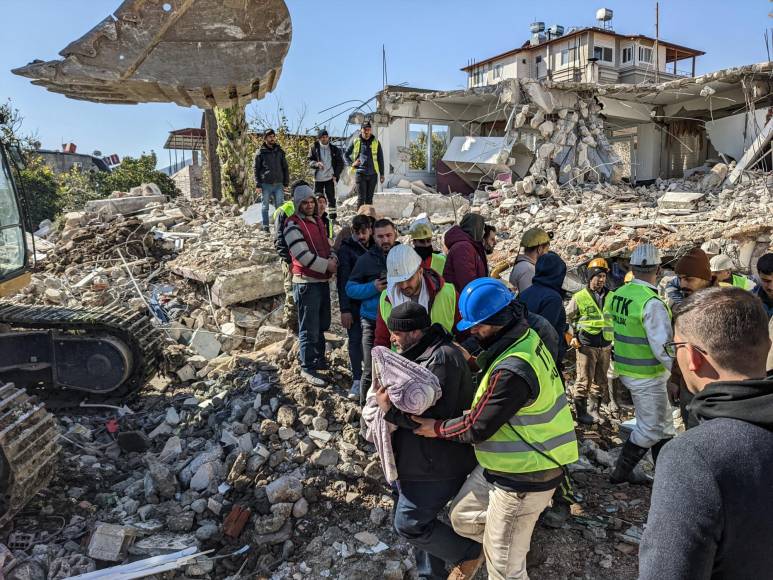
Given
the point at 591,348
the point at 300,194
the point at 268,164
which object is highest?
the point at 268,164

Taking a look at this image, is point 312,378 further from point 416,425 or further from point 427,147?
Answer: point 427,147

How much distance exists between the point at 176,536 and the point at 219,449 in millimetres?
897

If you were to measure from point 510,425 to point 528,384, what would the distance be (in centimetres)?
26

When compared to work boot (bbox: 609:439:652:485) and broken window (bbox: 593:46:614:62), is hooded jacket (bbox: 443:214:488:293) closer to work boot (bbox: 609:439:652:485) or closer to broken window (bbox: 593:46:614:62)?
work boot (bbox: 609:439:652:485)

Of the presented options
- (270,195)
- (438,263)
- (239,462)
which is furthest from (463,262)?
(270,195)

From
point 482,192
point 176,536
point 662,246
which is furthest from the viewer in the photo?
point 482,192

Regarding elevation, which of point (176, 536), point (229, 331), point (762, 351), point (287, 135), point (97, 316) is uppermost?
point (287, 135)

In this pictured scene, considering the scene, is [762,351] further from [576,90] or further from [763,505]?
[576,90]

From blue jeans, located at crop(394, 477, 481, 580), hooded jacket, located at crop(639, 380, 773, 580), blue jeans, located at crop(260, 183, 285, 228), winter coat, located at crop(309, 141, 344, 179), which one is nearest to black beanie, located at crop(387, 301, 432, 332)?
blue jeans, located at crop(394, 477, 481, 580)

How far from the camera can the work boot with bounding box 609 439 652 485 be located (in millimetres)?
4289

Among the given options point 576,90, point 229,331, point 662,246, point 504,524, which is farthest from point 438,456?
point 576,90

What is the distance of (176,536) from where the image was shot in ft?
13.1

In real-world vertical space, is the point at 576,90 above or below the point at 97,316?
above

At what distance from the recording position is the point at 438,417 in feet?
9.91
